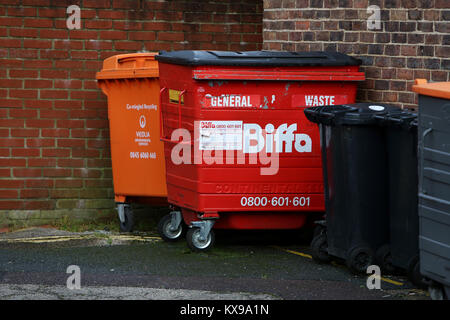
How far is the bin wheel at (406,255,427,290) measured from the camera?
20.4 feet

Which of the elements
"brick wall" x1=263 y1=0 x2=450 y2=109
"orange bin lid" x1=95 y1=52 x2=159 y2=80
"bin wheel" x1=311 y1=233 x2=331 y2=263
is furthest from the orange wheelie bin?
"bin wheel" x1=311 y1=233 x2=331 y2=263

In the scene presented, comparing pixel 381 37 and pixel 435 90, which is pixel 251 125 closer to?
pixel 381 37

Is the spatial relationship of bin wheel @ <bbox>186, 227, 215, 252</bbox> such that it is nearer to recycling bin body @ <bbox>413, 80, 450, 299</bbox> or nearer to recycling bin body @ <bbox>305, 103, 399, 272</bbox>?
recycling bin body @ <bbox>305, 103, 399, 272</bbox>

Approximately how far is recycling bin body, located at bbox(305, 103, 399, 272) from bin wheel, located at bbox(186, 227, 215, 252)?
4.19 ft

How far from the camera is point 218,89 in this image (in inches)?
288

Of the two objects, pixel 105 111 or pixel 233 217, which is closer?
pixel 233 217

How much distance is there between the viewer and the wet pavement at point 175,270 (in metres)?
6.27

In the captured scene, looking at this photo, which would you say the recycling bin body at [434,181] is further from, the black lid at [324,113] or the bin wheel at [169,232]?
the bin wheel at [169,232]

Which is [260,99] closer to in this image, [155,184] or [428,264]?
[155,184]

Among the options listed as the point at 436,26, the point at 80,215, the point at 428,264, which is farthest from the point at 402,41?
the point at 80,215

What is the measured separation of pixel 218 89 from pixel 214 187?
82cm

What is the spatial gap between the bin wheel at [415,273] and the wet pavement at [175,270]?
0.07 meters

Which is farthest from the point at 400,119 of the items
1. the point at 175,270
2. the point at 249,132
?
the point at 175,270

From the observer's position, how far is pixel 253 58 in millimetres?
7402
